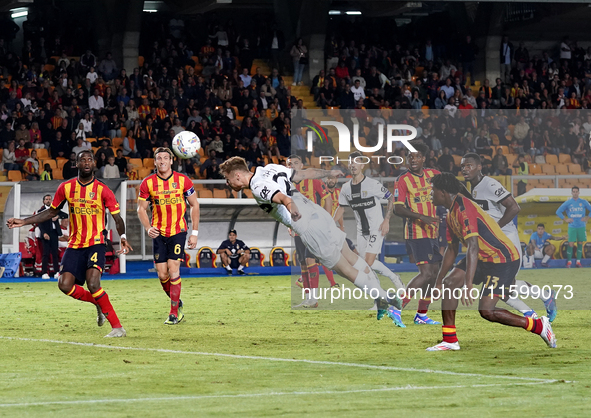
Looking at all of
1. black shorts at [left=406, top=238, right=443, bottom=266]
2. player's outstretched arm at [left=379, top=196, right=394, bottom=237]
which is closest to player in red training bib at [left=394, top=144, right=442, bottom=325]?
black shorts at [left=406, top=238, right=443, bottom=266]

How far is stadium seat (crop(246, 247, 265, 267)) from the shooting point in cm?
2459

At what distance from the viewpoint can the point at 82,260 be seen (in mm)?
10961

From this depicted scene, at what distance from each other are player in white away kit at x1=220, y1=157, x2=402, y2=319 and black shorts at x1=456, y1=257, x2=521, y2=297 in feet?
5.30

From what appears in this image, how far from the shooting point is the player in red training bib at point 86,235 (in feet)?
Result: 35.8

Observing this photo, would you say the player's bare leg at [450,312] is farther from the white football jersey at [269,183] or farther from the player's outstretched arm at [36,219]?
the player's outstretched arm at [36,219]

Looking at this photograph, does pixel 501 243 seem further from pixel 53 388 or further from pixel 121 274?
pixel 121 274

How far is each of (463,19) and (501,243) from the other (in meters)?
30.8

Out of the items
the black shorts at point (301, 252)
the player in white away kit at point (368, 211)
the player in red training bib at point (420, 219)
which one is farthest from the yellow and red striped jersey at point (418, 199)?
the black shorts at point (301, 252)

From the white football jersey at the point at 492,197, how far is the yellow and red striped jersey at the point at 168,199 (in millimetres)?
3751

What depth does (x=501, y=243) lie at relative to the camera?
32.1ft

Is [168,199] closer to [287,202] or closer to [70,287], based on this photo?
[70,287]

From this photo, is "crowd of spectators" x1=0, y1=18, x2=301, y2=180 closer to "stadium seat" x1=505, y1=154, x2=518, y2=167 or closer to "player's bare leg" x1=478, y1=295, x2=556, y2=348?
"stadium seat" x1=505, y1=154, x2=518, y2=167

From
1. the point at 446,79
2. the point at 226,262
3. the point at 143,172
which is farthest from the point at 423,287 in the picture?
the point at 446,79

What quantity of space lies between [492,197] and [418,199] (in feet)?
5.19
